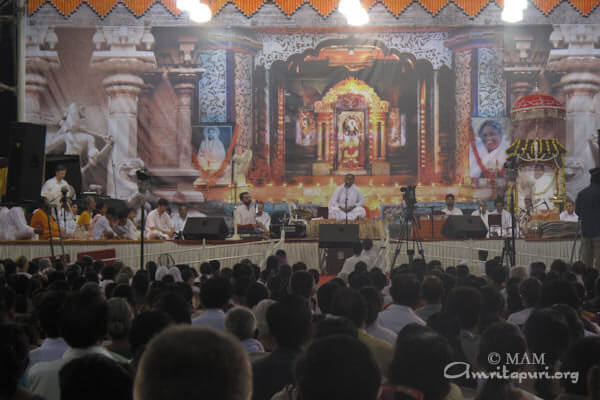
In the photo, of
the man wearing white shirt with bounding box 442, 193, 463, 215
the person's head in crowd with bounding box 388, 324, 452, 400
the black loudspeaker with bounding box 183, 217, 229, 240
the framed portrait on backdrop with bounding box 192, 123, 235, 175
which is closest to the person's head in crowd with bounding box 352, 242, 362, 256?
the black loudspeaker with bounding box 183, 217, 229, 240

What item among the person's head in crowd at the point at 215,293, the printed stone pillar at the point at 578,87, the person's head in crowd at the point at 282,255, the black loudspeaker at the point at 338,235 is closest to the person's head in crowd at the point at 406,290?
the person's head in crowd at the point at 215,293

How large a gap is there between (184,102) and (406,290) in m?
10.3

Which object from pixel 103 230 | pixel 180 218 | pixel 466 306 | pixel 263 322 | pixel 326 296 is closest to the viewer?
pixel 466 306

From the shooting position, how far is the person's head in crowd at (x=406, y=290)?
3.86 meters

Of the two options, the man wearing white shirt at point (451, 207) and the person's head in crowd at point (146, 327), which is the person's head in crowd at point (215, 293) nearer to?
the person's head in crowd at point (146, 327)

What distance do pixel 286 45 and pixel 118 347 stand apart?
11.2 metres

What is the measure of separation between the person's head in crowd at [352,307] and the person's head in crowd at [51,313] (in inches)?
51.1

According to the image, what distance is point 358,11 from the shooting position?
496 inches

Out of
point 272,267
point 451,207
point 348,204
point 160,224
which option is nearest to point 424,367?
point 272,267

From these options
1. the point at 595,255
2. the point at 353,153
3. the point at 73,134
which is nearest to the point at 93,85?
the point at 73,134

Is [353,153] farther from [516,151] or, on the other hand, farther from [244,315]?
[244,315]

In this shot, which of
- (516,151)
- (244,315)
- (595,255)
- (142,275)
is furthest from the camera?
(516,151)

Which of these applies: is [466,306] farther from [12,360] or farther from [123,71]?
[123,71]

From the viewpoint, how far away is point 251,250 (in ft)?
30.8
